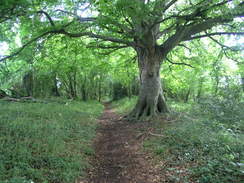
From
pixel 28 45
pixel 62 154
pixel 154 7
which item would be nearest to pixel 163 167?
pixel 62 154

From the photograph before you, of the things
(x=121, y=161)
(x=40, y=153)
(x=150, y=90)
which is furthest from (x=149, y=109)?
(x=40, y=153)

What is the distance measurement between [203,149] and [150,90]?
4.88m

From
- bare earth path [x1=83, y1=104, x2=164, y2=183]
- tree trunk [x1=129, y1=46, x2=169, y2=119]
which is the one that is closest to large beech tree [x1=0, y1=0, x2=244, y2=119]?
tree trunk [x1=129, y1=46, x2=169, y2=119]

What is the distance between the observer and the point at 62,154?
471 centimetres

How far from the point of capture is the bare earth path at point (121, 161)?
4043 mm

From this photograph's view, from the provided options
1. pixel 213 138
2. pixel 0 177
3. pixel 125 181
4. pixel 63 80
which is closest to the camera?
pixel 0 177

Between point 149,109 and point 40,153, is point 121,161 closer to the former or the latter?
point 40,153

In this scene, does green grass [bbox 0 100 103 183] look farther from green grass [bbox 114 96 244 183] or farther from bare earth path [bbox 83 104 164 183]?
green grass [bbox 114 96 244 183]

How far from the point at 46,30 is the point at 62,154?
4974 millimetres

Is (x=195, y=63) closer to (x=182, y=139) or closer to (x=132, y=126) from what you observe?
(x=132, y=126)

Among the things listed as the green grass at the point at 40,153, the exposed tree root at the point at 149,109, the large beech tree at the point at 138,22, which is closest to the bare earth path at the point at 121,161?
the green grass at the point at 40,153

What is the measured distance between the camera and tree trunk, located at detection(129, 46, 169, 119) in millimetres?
9094

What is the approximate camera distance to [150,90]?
9164 mm

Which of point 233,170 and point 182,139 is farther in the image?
point 182,139
